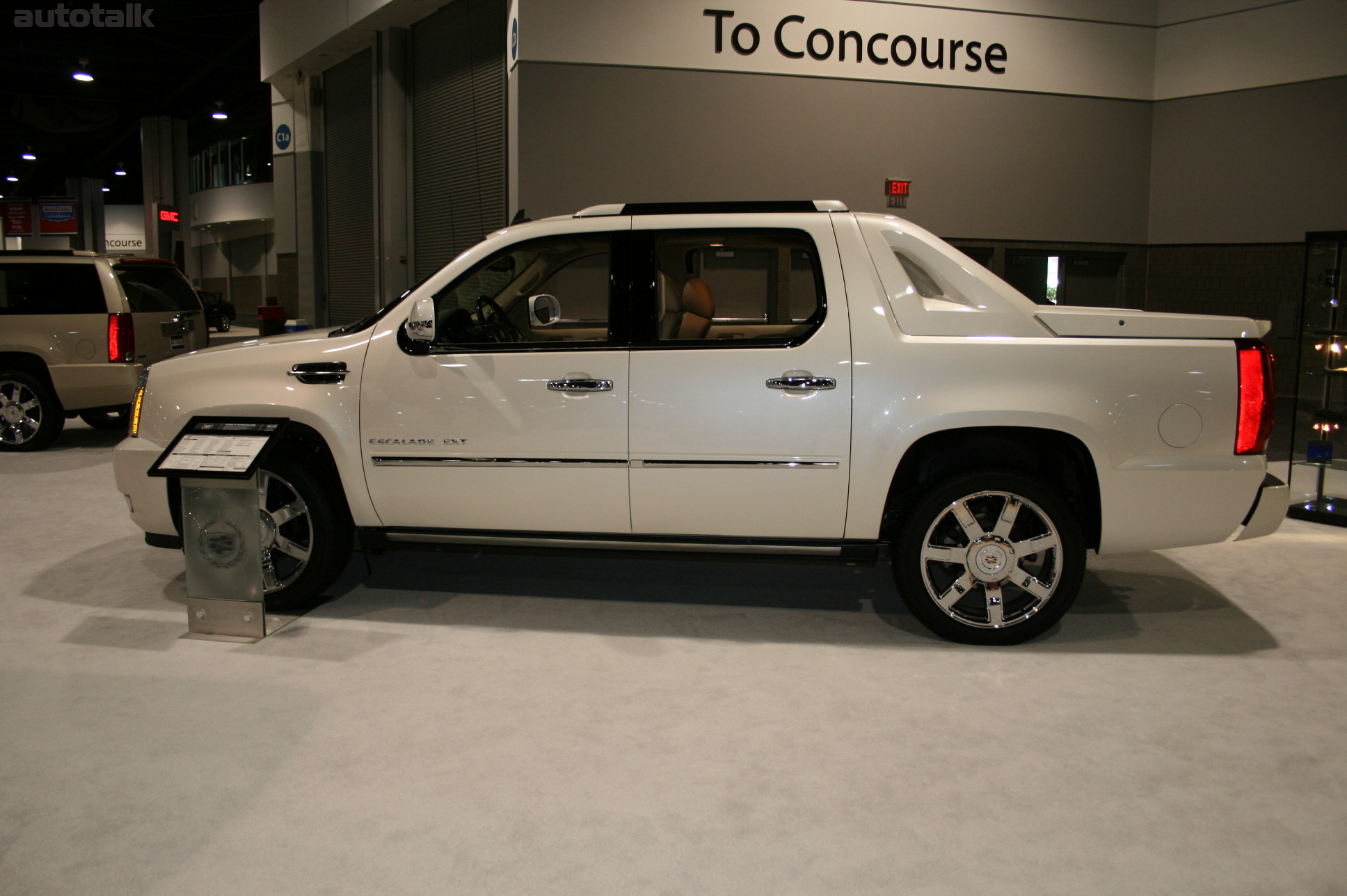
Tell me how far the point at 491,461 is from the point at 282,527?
1.11m

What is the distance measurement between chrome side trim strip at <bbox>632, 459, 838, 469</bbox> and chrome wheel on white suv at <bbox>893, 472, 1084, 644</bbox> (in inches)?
18.6

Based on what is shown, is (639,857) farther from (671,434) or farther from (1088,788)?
(671,434)

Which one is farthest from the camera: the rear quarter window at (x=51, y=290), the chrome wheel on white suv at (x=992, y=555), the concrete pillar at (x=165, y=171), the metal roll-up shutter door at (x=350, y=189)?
the concrete pillar at (x=165, y=171)

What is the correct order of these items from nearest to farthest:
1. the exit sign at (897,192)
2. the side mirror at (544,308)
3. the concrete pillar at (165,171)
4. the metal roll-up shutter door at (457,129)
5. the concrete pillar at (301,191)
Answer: the side mirror at (544,308) → the exit sign at (897,192) → the metal roll-up shutter door at (457,129) → the concrete pillar at (301,191) → the concrete pillar at (165,171)

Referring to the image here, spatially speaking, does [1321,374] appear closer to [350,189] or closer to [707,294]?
[707,294]

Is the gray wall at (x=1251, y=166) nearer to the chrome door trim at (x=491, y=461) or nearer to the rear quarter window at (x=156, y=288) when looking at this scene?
the chrome door trim at (x=491, y=461)

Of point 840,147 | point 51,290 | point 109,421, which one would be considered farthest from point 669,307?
point 109,421

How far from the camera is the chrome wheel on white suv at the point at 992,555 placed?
12.8 feet

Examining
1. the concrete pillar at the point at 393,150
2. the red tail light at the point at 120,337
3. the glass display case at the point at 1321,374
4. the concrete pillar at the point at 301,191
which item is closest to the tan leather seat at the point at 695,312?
the glass display case at the point at 1321,374

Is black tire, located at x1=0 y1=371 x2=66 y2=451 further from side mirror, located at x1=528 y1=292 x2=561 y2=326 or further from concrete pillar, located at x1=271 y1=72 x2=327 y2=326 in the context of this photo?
concrete pillar, located at x1=271 y1=72 x2=327 y2=326

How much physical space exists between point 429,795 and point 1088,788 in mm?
Answer: 1951

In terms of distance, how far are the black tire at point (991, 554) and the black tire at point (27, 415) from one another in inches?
325

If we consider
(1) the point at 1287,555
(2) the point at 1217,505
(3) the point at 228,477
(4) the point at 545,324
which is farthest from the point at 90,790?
(1) the point at 1287,555

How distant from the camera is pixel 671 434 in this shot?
404 cm
